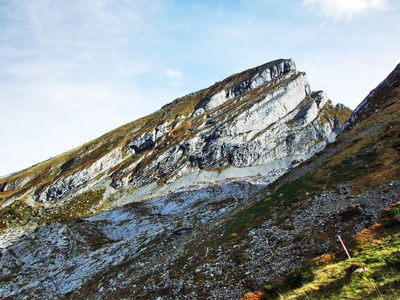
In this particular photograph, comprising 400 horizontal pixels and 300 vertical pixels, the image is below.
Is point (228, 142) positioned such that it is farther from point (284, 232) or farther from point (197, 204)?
point (284, 232)

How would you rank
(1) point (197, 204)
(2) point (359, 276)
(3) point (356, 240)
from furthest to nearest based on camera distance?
(1) point (197, 204), (3) point (356, 240), (2) point (359, 276)

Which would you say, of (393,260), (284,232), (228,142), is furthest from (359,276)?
(228,142)

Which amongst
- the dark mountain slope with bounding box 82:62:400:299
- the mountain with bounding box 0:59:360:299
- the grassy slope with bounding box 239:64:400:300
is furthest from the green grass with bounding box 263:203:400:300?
the mountain with bounding box 0:59:360:299

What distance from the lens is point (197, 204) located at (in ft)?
239

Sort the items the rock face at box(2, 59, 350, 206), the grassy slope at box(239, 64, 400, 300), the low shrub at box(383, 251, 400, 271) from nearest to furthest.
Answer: the grassy slope at box(239, 64, 400, 300) → the low shrub at box(383, 251, 400, 271) → the rock face at box(2, 59, 350, 206)

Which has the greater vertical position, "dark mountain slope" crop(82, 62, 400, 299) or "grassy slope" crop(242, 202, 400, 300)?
"grassy slope" crop(242, 202, 400, 300)

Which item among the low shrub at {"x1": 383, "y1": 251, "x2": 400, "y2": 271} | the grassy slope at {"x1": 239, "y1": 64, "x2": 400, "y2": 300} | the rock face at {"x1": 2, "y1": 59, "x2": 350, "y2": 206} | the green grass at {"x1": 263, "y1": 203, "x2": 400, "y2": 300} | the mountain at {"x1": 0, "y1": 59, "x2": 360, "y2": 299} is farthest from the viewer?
the rock face at {"x1": 2, "y1": 59, "x2": 350, "y2": 206}

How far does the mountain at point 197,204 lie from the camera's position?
2347 cm

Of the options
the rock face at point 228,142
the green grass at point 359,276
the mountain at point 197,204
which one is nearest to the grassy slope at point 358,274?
the green grass at point 359,276

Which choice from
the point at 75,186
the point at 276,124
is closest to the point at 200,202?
the point at 276,124

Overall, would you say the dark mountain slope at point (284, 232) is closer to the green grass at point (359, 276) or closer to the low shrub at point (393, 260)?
the green grass at point (359, 276)

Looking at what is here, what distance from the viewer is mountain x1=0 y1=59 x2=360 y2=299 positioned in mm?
23469

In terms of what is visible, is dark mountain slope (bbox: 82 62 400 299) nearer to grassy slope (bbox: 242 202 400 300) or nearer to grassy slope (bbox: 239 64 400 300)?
grassy slope (bbox: 239 64 400 300)

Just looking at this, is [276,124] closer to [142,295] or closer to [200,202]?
[200,202]
